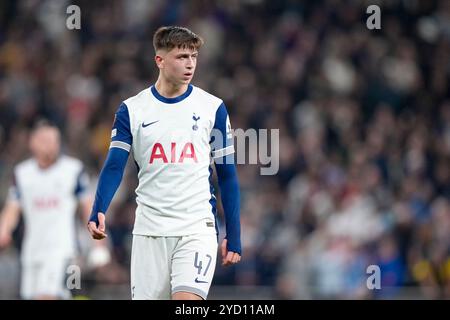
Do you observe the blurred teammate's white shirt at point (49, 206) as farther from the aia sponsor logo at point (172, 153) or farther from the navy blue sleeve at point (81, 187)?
the aia sponsor logo at point (172, 153)

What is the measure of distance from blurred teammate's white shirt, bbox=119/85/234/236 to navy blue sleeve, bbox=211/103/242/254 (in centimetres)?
4

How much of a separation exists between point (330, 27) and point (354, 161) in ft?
10.9

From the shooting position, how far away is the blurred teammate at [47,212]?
433 inches

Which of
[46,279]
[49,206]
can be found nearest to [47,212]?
[49,206]

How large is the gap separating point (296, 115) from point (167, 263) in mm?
9362

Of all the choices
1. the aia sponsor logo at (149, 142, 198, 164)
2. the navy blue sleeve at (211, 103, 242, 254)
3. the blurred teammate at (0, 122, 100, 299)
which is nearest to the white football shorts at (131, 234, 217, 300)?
the navy blue sleeve at (211, 103, 242, 254)

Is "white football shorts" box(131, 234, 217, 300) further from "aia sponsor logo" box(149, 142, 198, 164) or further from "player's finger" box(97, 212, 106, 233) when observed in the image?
"aia sponsor logo" box(149, 142, 198, 164)

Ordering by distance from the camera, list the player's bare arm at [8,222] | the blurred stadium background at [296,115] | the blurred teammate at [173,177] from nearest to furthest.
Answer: the blurred teammate at [173,177] < the player's bare arm at [8,222] < the blurred stadium background at [296,115]

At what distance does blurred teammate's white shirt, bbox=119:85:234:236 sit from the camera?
289 inches

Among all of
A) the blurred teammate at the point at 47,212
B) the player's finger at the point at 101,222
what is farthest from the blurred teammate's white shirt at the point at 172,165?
the blurred teammate at the point at 47,212

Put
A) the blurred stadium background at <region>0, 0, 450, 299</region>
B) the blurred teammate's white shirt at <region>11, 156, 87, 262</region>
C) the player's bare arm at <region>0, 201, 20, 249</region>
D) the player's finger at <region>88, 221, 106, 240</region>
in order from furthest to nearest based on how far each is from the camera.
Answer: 1. the blurred stadium background at <region>0, 0, 450, 299</region>
2. the blurred teammate's white shirt at <region>11, 156, 87, 262</region>
3. the player's bare arm at <region>0, 201, 20, 249</region>
4. the player's finger at <region>88, 221, 106, 240</region>

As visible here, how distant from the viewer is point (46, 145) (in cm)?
1116

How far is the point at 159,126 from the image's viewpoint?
7.36 meters

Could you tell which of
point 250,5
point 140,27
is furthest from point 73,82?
point 250,5
